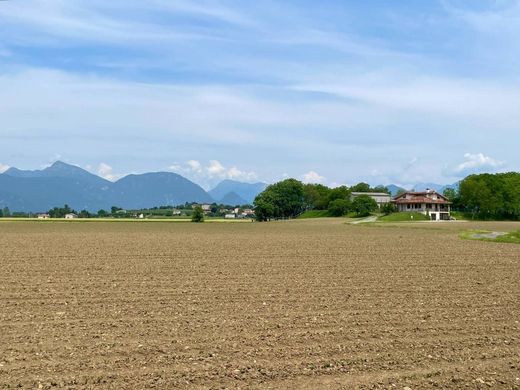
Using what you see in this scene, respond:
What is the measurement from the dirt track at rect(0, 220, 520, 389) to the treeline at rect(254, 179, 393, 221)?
130 m

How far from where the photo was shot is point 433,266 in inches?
1099

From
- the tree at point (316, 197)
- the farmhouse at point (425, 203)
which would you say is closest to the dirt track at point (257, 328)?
the farmhouse at point (425, 203)

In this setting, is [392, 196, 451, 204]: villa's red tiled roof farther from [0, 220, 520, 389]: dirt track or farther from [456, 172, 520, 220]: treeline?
[0, 220, 520, 389]: dirt track

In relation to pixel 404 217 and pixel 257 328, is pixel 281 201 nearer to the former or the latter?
pixel 404 217

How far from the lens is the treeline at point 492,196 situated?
132 metres

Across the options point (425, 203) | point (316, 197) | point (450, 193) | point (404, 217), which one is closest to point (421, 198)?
point (425, 203)

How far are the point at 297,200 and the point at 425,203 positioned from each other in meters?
44.1

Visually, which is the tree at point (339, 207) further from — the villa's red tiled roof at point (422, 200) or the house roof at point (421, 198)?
the villa's red tiled roof at point (422, 200)

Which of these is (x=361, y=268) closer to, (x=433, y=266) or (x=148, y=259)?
(x=433, y=266)

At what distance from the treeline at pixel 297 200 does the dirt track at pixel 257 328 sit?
13020 cm

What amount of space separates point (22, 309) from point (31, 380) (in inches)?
257

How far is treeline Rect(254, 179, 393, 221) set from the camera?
16050 centimetres

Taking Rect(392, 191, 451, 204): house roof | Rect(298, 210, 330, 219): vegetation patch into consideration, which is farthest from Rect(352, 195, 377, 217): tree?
Rect(298, 210, 330, 219): vegetation patch

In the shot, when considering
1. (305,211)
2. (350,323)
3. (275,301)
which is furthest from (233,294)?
(305,211)
